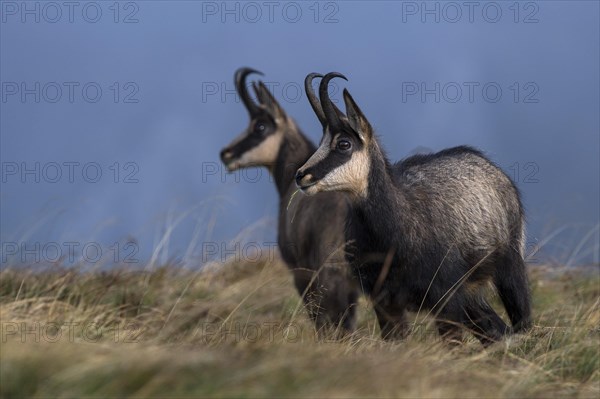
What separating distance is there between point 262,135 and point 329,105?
3463mm

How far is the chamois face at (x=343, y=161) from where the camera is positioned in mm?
7129

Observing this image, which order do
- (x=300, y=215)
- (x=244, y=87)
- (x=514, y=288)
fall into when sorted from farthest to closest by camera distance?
(x=244, y=87)
(x=300, y=215)
(x=514, y=288)

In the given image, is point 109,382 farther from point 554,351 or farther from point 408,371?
point 554,351

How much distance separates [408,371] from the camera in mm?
4781

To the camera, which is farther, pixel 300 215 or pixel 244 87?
pixel 244 87

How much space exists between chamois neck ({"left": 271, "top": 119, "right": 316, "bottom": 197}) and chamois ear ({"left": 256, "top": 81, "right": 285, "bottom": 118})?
0.16 metres

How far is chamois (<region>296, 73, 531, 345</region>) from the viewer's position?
23.7ft

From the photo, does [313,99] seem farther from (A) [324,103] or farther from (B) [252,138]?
(B) [252,138]

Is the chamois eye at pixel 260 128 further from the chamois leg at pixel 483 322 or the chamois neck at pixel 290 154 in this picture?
→ the chamois leg at pixel 483 322

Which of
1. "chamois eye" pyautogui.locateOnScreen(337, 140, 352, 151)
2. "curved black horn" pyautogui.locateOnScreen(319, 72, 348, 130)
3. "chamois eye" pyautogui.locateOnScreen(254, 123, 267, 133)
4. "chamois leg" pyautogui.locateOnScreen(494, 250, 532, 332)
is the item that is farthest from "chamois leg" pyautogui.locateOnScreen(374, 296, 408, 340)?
"chamois eye" pyautogui.locateOnScreen(254, 123, 267, 133)

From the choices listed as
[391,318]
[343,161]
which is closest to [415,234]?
[391,318]

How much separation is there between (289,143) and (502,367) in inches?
206

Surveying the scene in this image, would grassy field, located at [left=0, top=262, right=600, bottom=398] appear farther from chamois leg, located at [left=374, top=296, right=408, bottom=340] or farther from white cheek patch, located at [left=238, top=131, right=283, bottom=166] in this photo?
white cheek patch, located at [left=238, top=131, right=283, bottom=166]

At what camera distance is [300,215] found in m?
9.34
